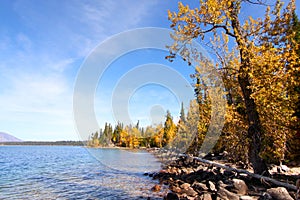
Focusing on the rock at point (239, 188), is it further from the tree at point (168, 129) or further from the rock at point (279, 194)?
the tree at point (168, 129)

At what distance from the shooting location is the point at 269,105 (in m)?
11.4

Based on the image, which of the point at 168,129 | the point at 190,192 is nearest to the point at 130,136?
the point at 168,129

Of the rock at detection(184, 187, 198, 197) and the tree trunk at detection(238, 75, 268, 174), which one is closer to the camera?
the tree trunk at detection(238, 75, 268, 174)

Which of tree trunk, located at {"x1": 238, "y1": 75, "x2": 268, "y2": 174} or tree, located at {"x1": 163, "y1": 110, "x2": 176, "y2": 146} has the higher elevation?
tree, located at {"x1": 163, "y1": 110, "x2": 176, "y2": 146}

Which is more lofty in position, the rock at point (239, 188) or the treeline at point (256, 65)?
the treeline at point (256, 65)

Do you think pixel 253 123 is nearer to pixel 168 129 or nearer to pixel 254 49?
pixel 254 49

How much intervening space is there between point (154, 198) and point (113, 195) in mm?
2900

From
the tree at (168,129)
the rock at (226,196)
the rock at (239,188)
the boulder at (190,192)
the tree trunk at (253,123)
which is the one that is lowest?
the boulder at (190,192)

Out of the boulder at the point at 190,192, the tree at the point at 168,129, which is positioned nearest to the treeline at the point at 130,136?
the tree at the point at 168,129

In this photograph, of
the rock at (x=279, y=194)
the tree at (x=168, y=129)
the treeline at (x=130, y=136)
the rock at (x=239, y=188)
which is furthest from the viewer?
the treeline at (x=130, y=136)

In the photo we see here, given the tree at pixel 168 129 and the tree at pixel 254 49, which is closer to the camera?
the tree at pixel 254 49

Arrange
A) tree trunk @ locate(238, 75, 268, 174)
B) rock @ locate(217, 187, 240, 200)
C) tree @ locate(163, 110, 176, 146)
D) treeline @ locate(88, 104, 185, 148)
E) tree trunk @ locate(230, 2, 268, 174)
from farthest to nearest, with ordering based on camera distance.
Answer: treeline @ locate(88, 104, 185, 148), tree @ locate(163, 110, 176, 146), tree trunk @ locate(238, 75, 268, 174), tree trunk @ locate(230, 2, 268, 174), rock @ locate(217, 187, 240, 200)

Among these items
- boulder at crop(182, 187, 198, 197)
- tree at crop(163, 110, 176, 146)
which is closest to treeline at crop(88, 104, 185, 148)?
tree at crop(163, 110, 176, 146)

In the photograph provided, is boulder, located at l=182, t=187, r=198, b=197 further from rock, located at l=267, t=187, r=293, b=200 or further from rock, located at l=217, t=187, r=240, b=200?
rock, located at l=267, t=187, r=293, b=200
